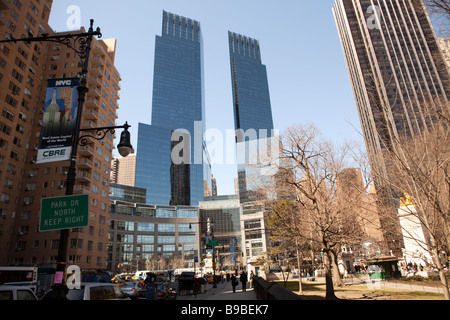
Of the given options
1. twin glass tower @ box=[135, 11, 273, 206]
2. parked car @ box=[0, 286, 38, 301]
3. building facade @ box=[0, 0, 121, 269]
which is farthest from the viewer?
twin glass tower @ box=[135, 11, 273, 206]

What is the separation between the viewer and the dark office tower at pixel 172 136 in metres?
147

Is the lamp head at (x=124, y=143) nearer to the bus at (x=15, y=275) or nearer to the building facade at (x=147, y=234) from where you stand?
the bus at (x=15, y=275)

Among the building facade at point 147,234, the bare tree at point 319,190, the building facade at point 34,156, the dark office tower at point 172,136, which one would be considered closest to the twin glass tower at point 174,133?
the dark office tower at point 172,136

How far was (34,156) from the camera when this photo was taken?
52906 millimetres

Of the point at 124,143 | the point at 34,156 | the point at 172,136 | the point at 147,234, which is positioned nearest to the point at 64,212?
the point at 124,143

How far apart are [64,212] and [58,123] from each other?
3136 mm

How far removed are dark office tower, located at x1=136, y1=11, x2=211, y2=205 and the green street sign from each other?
140 meters

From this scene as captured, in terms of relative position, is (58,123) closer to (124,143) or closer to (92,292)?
(124,143)

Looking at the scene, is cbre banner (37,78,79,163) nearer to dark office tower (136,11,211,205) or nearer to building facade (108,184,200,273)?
building facade (108,184,200,273)

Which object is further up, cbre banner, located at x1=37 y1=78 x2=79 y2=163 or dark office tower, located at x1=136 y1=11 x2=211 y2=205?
dark office tower, located at x1=136 y1=11 x2=211 y2=205

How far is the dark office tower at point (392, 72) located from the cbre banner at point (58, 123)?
35.0 ft

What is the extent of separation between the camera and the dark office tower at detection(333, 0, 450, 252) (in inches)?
450

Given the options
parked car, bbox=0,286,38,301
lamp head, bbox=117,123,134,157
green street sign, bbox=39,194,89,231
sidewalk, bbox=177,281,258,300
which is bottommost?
sidewalk, bbox=177,281,258,300

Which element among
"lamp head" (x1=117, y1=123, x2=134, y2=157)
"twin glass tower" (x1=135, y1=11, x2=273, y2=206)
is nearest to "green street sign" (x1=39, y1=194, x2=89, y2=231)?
"lamp head" (x1=117, y1=123, x2=134, y2=157)
